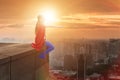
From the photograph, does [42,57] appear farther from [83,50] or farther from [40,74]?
[83,50]

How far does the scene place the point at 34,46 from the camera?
11852 mm

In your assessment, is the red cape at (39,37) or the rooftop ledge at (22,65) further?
the red cape at (39,37)

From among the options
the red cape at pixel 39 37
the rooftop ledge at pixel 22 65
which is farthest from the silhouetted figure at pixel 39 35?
the rooftop ledge at pixel 22 65

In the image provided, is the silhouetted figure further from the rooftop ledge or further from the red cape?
the rooftop ledge

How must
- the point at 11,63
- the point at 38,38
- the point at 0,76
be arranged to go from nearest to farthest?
the point at 0,76 < the point at 11,63 < the point at 38,38

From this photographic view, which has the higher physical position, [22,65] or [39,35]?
[39,35]

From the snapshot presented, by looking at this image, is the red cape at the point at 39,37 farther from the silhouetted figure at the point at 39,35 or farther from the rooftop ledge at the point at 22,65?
the rooftop ledge at the point at 22,65

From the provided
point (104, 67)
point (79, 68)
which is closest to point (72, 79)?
point (79, 68)

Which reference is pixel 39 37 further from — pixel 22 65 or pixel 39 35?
pixel 22 65

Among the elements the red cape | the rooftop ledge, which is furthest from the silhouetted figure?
the rooftop ledge

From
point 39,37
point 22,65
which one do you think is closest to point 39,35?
point 39,37

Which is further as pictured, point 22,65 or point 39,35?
point 39,35

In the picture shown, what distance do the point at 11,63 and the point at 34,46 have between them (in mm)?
2488

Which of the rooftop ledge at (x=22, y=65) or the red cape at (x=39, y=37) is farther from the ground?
the red cape at (x=39, y=37)
